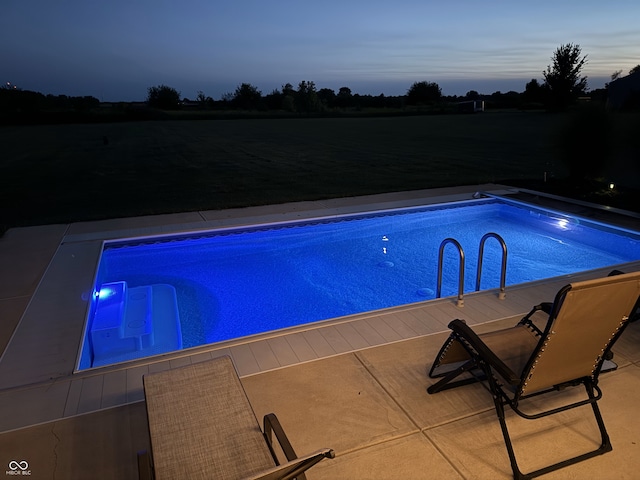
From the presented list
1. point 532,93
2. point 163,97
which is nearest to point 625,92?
point 532,93

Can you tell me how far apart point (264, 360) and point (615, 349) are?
94.4 inches

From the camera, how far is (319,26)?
64.0 ft

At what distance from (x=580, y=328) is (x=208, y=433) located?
162 centimetres

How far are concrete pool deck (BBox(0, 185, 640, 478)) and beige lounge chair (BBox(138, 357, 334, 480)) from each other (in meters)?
0.50

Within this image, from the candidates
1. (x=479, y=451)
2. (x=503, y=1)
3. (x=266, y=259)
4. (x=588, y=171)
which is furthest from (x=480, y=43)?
(x=479, y=451)

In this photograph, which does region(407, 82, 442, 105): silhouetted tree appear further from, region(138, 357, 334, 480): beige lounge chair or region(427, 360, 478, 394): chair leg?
region(138, 357, 334, 480): beige lounge chair

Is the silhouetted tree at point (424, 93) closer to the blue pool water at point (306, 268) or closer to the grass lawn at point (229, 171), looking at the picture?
the grass lawn at point (229, 171)

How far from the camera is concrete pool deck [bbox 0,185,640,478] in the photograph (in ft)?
6.82

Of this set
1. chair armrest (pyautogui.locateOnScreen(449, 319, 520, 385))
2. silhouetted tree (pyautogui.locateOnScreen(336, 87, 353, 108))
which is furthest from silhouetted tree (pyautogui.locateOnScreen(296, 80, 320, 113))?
chair armrest (pyautogui.locateOnScreen(449, 319, 520, 385))

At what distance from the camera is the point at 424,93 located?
4941cm

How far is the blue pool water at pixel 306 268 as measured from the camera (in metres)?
4.43

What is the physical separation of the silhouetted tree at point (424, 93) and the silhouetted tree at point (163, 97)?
26819 mm

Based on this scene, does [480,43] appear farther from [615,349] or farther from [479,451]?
[479,451]

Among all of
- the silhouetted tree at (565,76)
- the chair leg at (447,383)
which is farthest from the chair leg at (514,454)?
the silhouetted tree at (565,76)
